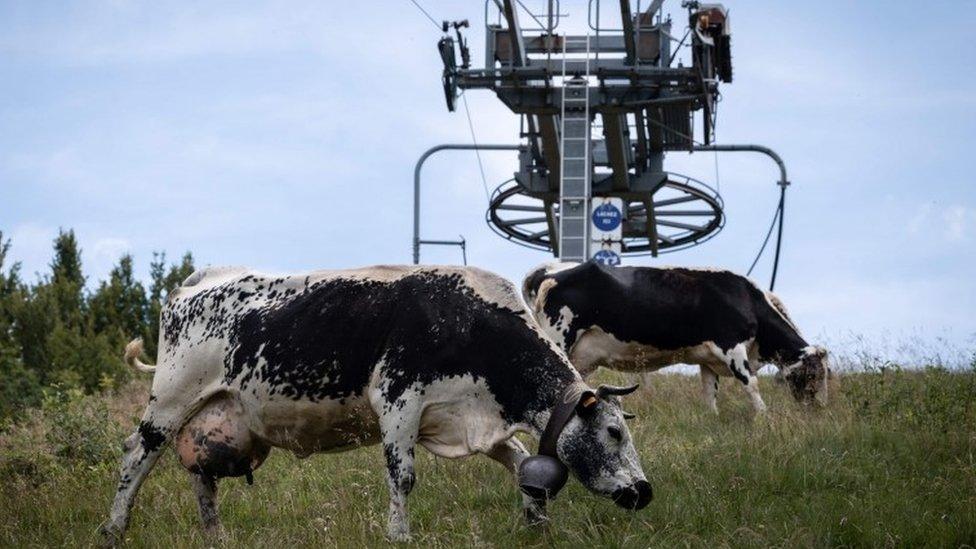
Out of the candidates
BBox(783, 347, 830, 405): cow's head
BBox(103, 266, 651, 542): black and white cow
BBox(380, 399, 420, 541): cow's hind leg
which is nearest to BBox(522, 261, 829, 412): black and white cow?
BBox(783, 347, 830, 405): cow's head

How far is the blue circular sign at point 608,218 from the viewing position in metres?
26.4

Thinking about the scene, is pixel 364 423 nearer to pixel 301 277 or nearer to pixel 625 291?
pixel 301 277

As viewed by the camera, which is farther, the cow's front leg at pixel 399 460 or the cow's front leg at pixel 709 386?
the cow's front leg at pixel 709 386

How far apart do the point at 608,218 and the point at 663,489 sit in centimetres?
1561

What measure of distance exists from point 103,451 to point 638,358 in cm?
637

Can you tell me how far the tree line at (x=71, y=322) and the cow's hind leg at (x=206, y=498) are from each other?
56.4 ft

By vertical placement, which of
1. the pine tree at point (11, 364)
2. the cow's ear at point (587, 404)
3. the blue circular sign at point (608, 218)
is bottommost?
the pine tree at point (11, 364)

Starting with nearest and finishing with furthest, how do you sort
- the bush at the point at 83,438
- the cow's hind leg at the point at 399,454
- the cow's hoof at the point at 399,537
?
1. the cow's hoof at the point at 399,537
2. the cow's hind leg at the point at 399,454
3. the bush at the point at 83,438

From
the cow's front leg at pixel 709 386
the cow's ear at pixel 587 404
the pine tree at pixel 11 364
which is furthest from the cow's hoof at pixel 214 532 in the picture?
the pine tree at pixel 11 364

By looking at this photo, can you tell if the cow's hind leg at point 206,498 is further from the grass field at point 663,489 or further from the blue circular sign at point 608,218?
the blue circular sign at point 608,218

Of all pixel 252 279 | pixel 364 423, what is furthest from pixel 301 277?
pixel 364 423

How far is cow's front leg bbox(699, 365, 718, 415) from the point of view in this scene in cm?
1739

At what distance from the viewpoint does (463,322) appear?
10.1 m

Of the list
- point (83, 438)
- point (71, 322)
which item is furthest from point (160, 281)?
point (83, 438)
